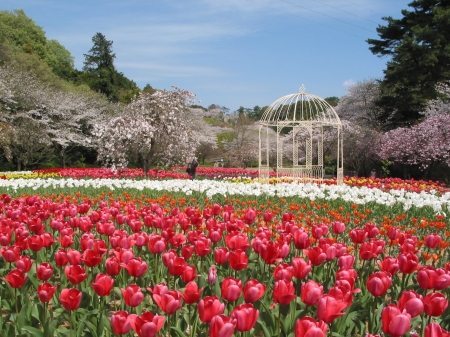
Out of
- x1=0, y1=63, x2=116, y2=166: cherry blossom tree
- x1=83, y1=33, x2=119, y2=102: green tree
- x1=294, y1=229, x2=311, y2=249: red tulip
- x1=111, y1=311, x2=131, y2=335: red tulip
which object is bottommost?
x1=111, y1=311, x2=131, y2=335: red tulip

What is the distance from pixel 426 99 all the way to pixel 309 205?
51.0ft

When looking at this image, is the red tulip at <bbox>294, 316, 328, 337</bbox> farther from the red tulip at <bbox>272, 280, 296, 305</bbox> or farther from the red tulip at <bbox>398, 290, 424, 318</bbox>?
the red tulip at <bbox>398, 290, 424, 318</bbox>

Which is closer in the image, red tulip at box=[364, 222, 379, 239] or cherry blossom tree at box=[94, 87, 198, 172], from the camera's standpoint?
red tulip at box=[364, 222, 379, 239]

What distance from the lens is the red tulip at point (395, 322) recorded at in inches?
66.7

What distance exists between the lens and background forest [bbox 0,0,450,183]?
16.5m

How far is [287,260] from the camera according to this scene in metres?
3.91

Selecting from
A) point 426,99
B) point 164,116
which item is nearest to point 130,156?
point 164,116

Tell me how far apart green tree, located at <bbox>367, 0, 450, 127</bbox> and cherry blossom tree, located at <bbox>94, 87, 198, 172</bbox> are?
10.1 m

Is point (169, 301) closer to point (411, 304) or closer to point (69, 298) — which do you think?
point (69, 298)

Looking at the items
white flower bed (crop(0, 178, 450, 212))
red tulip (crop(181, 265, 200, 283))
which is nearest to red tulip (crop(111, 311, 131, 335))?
red tulip (crop(181, 265, 200, 283))

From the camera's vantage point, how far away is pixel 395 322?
1.70 metres

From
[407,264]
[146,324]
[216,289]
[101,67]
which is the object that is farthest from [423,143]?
[101,67]

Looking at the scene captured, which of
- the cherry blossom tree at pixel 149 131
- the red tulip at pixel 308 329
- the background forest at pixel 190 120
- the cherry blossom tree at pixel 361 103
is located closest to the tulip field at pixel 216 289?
the red tulip at pixel 308 329

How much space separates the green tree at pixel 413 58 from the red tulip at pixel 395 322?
65.6 feet
